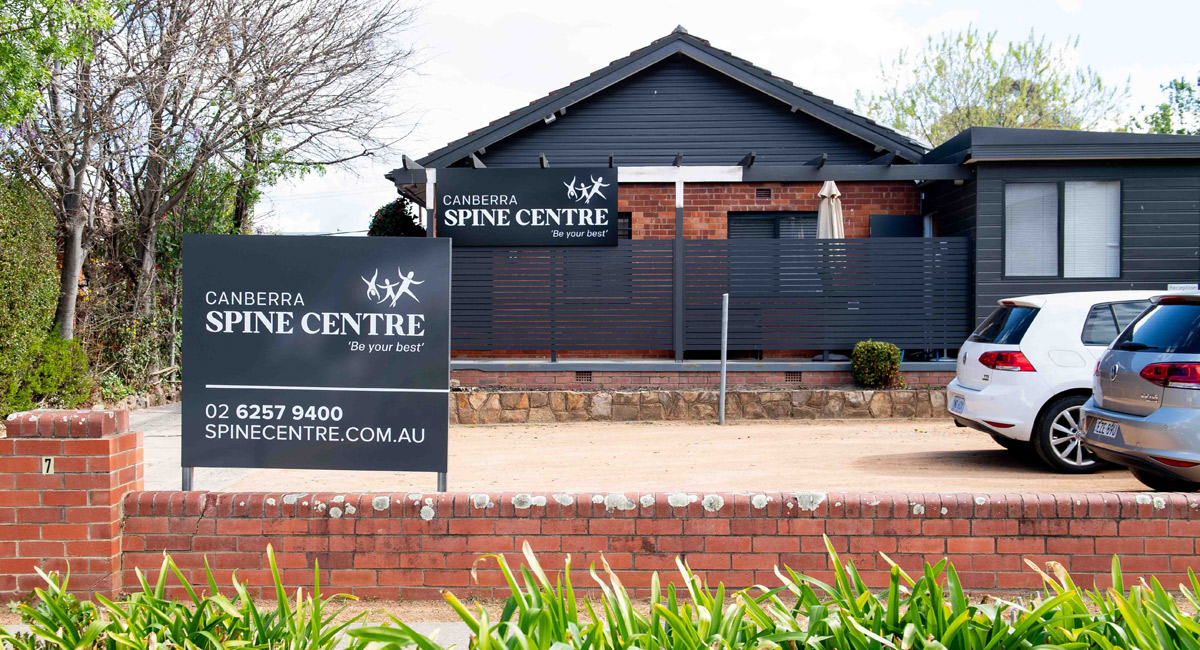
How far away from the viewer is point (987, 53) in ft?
130

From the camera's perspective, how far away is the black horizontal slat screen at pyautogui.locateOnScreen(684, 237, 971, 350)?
45.6ft

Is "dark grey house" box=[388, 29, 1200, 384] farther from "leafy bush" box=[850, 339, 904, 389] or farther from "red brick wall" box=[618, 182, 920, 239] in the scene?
"red brick wall" box=[618, 182, 920, 239]

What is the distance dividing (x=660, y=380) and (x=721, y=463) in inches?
180

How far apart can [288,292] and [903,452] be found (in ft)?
23.2

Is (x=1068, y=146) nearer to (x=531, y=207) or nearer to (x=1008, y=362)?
(x=1008, y=362)

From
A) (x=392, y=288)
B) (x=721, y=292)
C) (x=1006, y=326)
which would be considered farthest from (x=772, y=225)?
(x=392, y=288)

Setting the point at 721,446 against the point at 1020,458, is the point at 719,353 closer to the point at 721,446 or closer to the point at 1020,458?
the point at 721,446

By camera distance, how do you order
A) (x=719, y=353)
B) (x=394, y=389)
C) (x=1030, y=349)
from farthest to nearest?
(x=719, y=353)
(x=1030, y=349)
(x=394, y=389)

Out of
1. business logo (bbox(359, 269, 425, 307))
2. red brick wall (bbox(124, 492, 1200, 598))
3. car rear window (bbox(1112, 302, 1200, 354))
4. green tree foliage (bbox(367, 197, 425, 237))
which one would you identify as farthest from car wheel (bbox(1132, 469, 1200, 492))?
green tree foliage (bbox(367, 197, 425, 237))

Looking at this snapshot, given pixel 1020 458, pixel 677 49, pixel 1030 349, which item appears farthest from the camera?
pixel 677 49

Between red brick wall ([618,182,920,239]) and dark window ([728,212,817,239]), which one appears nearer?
red brick wall ([618,182,920,239])

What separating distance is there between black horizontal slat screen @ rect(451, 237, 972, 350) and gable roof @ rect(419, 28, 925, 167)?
272 centimetres

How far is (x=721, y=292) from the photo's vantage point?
1402 cm

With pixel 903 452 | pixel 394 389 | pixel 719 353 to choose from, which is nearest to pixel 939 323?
pixel 719 353
